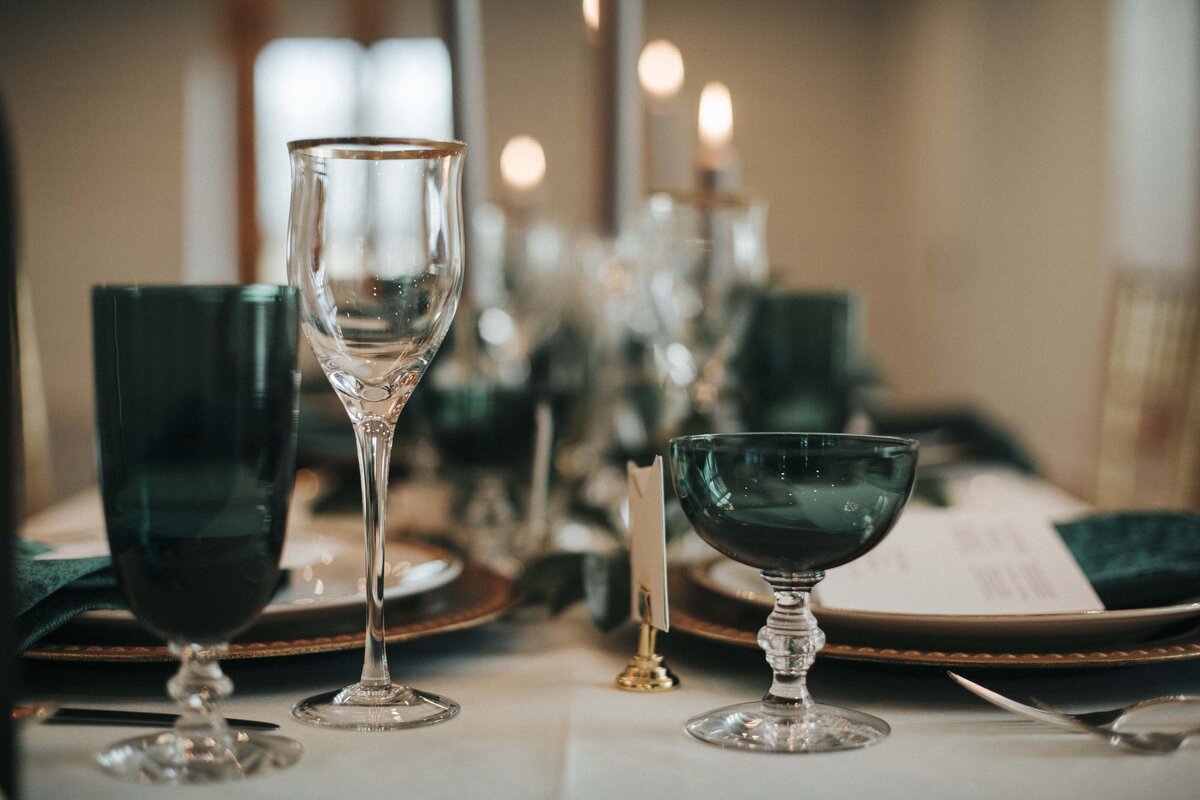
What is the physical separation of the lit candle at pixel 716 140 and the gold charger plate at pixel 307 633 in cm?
52

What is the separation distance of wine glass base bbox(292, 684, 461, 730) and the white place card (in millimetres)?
113

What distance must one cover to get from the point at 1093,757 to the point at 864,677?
0.16m

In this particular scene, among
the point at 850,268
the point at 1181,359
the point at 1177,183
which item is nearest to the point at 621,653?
the point at 1181,359

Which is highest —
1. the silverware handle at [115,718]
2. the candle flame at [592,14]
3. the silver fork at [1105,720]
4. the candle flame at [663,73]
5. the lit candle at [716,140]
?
the candle flame at [592,14]

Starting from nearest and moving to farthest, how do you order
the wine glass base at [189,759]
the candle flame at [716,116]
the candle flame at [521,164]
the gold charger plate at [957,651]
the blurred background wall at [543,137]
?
the wine glass base at [189,759] < the gold charger plate at [957,651] < the candle flame at [716,116] < the candle flame at [521,164] < the blurred background wall at [543,137]

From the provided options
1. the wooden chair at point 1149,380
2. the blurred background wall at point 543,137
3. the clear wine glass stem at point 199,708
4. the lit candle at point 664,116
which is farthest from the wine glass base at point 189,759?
the blurred background wall at point 543,137

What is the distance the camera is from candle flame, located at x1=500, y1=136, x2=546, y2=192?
142cm

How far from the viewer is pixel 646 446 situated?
1062 millimetres

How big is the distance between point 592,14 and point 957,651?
34.3 inches

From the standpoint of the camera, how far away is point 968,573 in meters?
0.68

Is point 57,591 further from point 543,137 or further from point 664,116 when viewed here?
point 543,137

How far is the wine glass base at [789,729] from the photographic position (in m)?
0.50

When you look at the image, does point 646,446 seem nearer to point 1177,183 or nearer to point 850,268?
point 1177,183

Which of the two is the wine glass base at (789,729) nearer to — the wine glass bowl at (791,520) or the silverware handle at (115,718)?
the wine glass bowl at (791,520)
